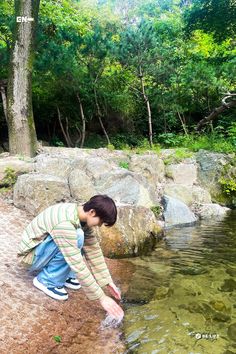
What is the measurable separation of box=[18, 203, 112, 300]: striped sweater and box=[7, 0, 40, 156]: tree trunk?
5.64 m

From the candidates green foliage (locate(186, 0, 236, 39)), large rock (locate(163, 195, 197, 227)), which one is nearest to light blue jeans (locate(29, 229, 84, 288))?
large rock (locate(163, 195, 197, 227))

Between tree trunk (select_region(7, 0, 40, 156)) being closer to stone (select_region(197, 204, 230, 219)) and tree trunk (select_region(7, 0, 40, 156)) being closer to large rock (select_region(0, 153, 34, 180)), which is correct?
large rock (select_region(0, 153, 34, 180))

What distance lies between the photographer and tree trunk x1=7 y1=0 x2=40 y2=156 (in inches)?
328

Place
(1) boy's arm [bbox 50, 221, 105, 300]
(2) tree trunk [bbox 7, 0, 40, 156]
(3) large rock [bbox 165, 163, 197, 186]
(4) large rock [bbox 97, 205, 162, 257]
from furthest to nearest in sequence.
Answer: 1. (3) large rock [bbox 165, 163, 197, 186]
2. (2) tree trunk [bbox 7, 0, 40, 156]
3. (4) large rock [bbox 97, 205, 162, 257]
4. (1) boy's arm [bbox 50, 221, 105, 300]

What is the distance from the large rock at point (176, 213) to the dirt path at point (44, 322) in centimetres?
396

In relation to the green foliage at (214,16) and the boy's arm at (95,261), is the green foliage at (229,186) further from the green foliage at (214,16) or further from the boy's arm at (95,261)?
the boy's arm at (95,261)

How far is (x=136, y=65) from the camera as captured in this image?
1201 cm

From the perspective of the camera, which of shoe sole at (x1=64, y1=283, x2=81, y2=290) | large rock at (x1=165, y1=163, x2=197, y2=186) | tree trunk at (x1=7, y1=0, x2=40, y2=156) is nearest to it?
shoe sole at (x1=64, y1=283, x2=81, y2=290)

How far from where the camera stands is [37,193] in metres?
5.54

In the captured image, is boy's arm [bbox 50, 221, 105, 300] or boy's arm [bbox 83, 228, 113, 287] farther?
boy's arm [bbox 83, 228, 113, 287]

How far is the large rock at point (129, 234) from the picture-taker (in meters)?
5.02

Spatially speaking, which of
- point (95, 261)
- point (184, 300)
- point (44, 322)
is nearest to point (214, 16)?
point (184, 300)

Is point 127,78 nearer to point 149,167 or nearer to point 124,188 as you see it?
point 149,167

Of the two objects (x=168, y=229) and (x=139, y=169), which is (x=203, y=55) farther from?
(x=168, y=229)
